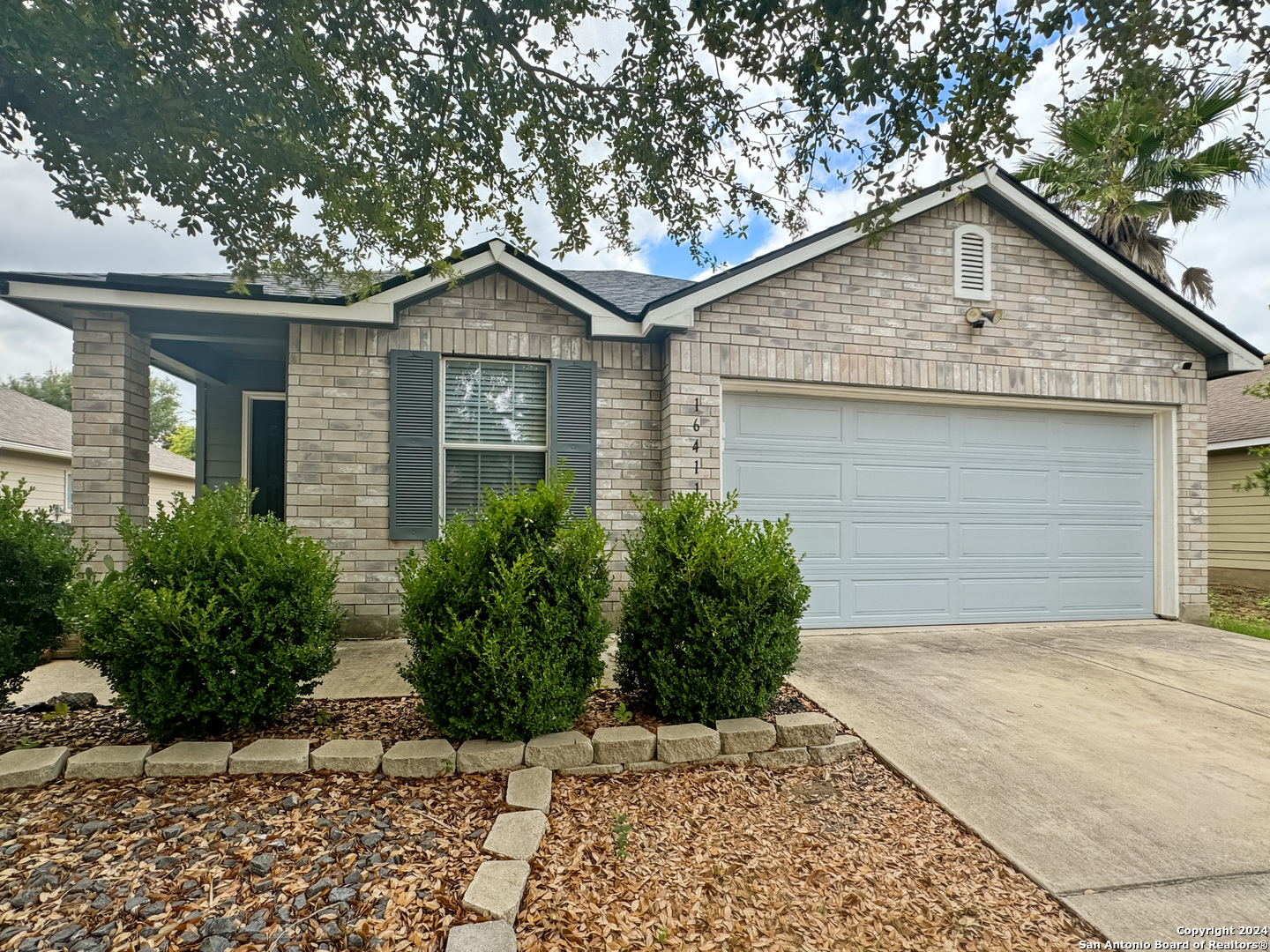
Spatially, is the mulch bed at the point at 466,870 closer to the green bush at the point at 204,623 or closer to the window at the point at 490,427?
the green bush at the point at 204,623

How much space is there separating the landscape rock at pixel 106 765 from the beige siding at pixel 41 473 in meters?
11.8

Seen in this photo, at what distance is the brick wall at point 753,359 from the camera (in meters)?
5.09

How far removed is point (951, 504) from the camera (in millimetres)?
5895

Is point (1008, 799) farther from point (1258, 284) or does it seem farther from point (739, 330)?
point (1258, 284)

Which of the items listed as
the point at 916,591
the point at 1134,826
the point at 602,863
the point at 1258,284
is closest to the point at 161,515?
the point at 602,863

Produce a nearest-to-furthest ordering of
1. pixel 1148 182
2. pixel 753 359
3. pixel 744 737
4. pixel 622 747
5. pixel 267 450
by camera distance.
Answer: pixel 622 747 < pixel 744 737 < pixel 753 359 < pixel 267 450 < pixel 1148 182

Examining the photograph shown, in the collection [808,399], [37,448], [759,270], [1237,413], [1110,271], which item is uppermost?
[1110,271]

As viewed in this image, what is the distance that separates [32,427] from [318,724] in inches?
546

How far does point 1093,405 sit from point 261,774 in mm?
7638

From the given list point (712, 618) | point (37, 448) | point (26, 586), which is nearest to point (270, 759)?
point (26, 586)

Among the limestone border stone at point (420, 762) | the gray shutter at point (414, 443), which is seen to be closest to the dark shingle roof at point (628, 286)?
the gray shutter at point (414, 443)

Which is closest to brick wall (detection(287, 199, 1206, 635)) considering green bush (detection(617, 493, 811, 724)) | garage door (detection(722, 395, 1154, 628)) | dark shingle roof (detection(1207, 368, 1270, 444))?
garage door (detection(722, 395, 1154, 628))

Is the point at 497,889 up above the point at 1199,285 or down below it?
below

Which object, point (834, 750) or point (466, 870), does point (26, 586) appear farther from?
point (834, 750)
